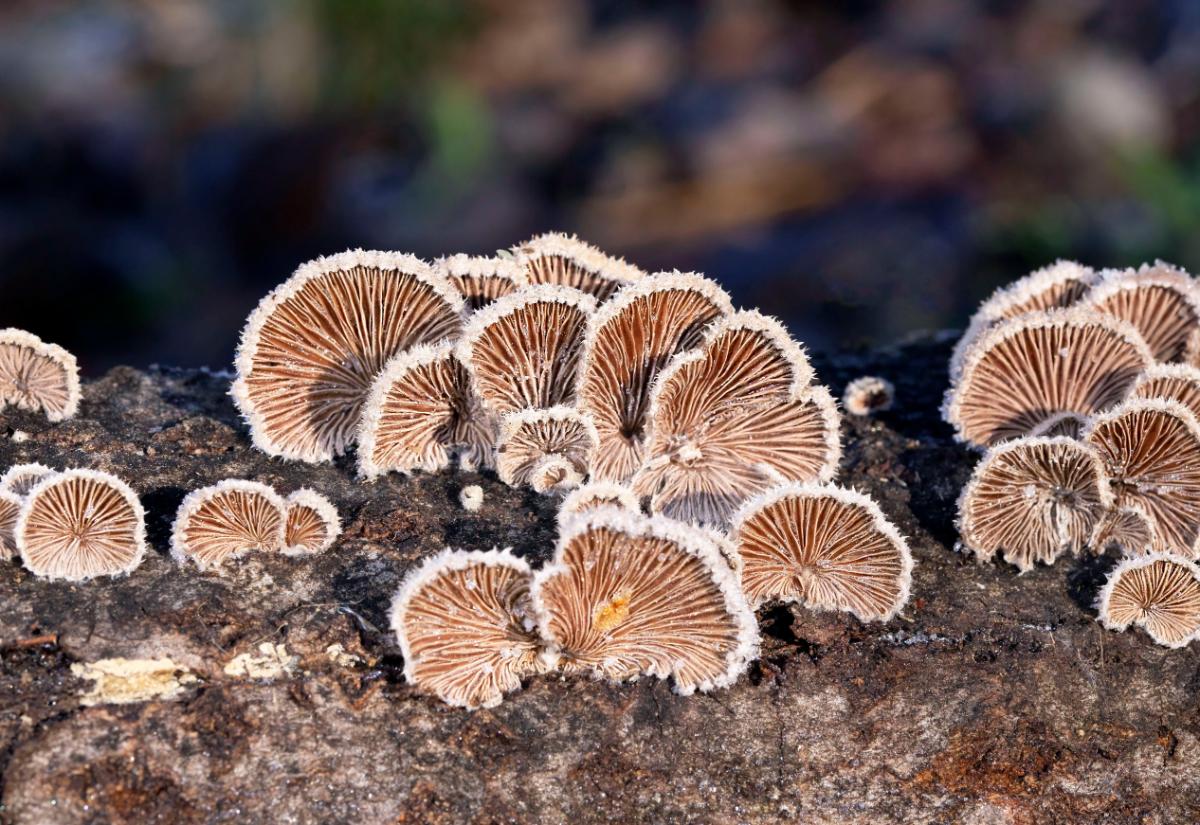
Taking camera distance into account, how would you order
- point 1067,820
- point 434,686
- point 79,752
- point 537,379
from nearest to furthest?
point 79,752
point 434,686
point 1067,820
point 537,379

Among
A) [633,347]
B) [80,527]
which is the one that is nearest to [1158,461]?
[633,347]

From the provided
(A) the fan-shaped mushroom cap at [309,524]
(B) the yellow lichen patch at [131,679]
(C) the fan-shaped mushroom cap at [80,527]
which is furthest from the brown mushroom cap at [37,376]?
(B) the yellow lichen patch at [131,679]

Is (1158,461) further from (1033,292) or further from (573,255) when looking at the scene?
(573,255)

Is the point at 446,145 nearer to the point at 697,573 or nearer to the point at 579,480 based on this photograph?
the point at 579,480

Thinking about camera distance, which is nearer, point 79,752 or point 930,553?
point 79,752

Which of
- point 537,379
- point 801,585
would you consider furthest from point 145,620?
point 801,585
